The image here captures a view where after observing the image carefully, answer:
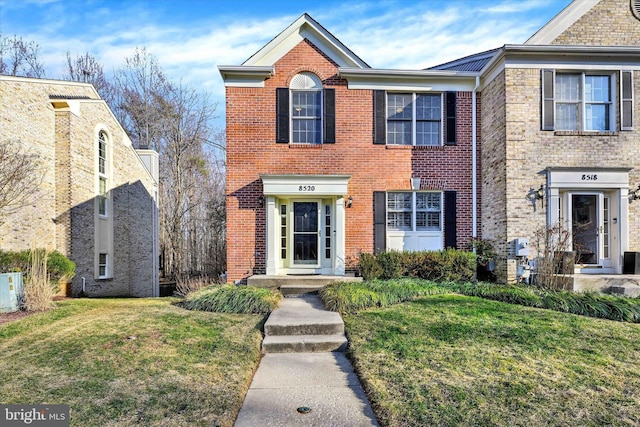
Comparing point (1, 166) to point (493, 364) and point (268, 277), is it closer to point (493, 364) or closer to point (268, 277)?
point (268, 277)

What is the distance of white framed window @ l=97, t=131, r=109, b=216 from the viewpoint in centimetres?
1380

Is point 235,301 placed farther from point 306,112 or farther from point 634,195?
point 634,195

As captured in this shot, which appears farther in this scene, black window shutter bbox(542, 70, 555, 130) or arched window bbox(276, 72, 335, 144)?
arched window bbox(276, 72, 335, 144)

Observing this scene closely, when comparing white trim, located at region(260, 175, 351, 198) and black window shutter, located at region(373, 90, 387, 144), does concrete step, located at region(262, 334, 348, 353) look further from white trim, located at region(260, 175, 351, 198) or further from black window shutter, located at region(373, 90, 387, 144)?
black window shutter, located at region(373, 90, 387, 144)

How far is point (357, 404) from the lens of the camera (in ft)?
11.8

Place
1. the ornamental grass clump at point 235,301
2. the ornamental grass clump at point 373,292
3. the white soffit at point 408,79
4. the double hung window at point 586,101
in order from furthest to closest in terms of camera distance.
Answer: the white soffit at point 408,79, the double hung window at point 586,101, the ornamental grass clump at point 235,301, the ornamental grass clump at point 373,292

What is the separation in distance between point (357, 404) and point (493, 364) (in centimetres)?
182

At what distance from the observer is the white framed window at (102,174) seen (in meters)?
13.8

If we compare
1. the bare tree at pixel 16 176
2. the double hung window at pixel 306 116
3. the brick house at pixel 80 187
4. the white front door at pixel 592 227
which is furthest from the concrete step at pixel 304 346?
the brick house at pixel 80 187

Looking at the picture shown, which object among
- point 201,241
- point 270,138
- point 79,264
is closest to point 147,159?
point 201,241

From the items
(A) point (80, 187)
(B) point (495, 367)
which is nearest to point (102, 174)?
(A) point (80, 187)

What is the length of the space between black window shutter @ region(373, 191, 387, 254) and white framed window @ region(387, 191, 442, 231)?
219mm

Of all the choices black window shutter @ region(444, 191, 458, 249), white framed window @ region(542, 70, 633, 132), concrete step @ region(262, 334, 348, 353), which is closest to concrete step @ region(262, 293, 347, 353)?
concrete step @ region(262, 334, 348, 353)

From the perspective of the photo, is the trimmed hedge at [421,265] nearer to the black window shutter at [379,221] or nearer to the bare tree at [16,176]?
the black window shutter at [379,221]
